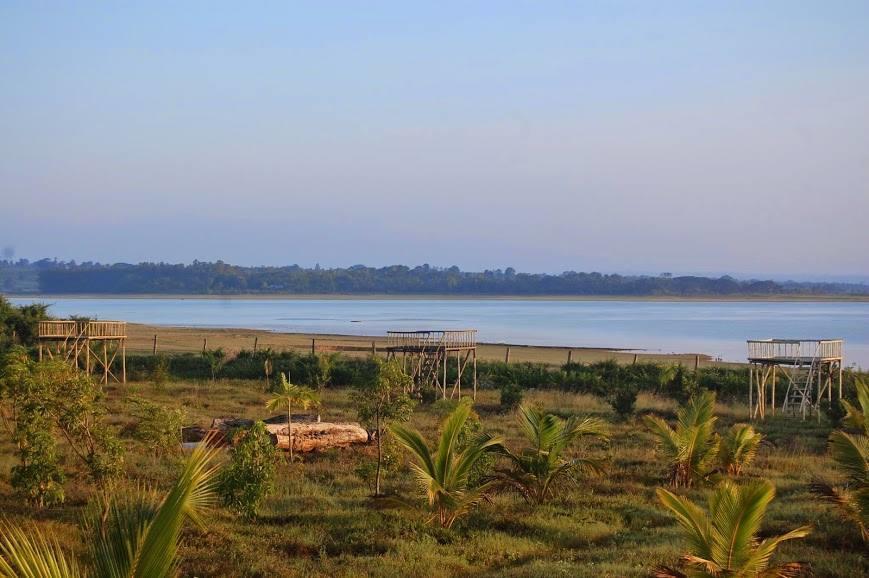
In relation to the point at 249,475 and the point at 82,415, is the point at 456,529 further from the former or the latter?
the point at 82,415

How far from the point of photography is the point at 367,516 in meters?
A: 13.7

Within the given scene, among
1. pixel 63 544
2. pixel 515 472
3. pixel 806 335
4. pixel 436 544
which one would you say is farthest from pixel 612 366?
pixel 806 335

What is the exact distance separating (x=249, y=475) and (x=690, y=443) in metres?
7.90

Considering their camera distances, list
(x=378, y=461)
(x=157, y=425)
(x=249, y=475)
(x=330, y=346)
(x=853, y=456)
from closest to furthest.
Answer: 1. (x=853, y=456)
2. (x=249, y=475)
3. (x=378, y=461)
4. (x=157, y=425)
5. (x=330, y=346)

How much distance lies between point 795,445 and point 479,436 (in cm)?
1059

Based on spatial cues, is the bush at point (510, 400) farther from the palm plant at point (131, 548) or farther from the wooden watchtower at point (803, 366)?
the palm plant at point (131, 548)

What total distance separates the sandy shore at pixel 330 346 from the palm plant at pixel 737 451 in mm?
32147

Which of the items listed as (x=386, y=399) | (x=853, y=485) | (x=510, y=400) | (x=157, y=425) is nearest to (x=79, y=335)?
(x=510, y=400)

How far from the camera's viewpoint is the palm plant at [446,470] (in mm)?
13008

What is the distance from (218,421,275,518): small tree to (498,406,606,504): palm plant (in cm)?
397

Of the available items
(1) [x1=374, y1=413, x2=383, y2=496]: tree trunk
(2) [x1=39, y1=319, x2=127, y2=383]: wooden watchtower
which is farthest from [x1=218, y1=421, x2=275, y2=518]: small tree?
(2) [x1=39, y1=319, x2=127, y2=383]: wooden watchtower

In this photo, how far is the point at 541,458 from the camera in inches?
592

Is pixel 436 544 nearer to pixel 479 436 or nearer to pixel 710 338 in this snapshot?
pixel 479 436

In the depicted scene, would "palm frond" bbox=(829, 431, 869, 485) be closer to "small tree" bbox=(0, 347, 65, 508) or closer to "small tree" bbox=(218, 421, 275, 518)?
"small tree" bbox=(218, 421, 275, 518)
